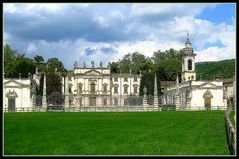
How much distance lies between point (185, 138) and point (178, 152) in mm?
3702

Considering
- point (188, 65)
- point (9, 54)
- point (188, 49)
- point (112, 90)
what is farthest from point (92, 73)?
point (188, 49)

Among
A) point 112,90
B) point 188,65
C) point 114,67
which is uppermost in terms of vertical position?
point 114,67

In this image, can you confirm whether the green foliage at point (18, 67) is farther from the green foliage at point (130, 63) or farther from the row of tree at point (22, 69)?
the green foliage at point (130, 63)

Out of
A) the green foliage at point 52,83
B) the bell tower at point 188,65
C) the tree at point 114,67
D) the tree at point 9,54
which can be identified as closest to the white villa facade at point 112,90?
the bell tower at point 188,65

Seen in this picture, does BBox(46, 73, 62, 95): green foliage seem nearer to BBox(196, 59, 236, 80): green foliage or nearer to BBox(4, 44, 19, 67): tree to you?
BBox(4, 44, 19, 67): tree

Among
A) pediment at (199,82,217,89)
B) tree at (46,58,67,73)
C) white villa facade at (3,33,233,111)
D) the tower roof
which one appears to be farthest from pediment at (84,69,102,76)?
pediment at (199,82,217,89)

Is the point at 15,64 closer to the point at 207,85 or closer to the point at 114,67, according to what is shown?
the point at 114,67

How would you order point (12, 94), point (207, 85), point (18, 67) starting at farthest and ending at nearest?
point (18, 67), point (207, 85), point (12, 94)

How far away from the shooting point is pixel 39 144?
1419cm

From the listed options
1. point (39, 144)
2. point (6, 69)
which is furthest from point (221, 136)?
point (6, 69)

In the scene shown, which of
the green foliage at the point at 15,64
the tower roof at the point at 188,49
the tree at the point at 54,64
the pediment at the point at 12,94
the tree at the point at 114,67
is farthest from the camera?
the tree at the point at 114,67

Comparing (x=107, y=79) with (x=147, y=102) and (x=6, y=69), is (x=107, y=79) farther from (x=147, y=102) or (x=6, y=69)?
(x=147, y=102)

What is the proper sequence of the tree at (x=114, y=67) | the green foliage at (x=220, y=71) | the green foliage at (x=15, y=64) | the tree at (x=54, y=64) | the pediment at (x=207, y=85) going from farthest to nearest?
the tree at (x=114, y=67), the tree at (x=54, y=64), the green foliage at (x=220, y=71), the green foliage at (x=15, y=64), the pediment at (x=207, y=85)

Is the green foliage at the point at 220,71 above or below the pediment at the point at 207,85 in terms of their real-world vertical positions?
above
